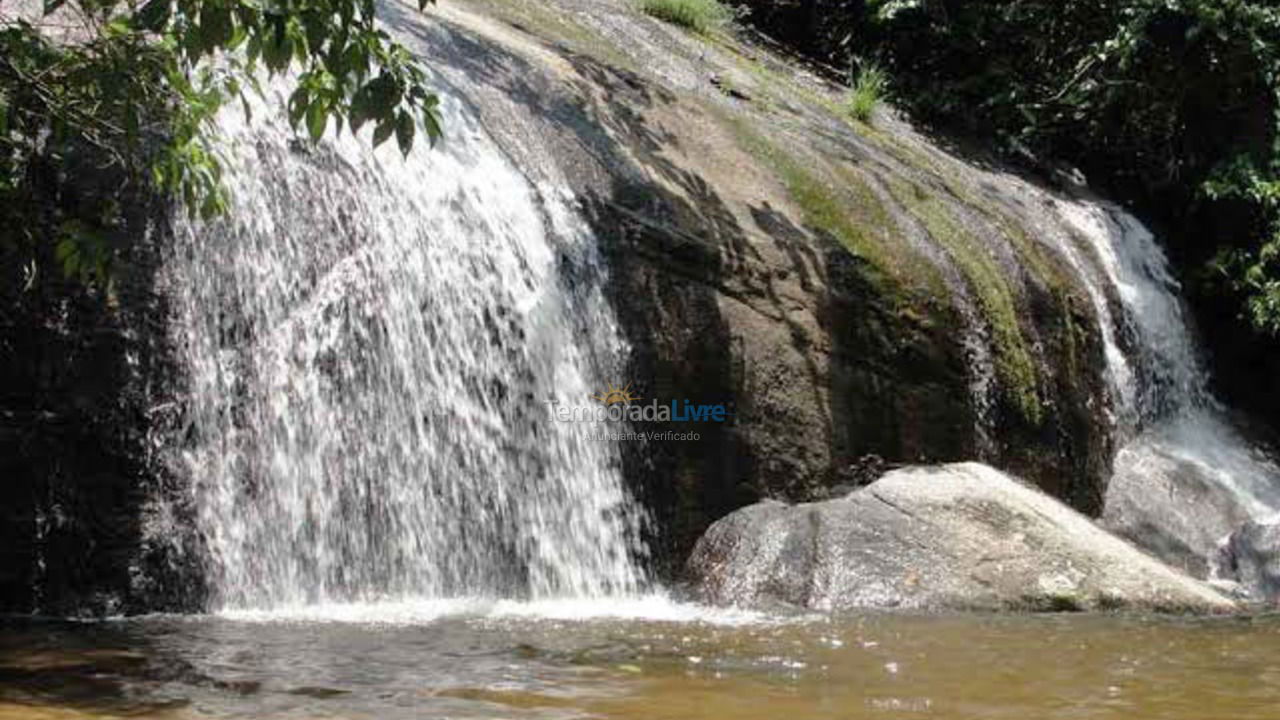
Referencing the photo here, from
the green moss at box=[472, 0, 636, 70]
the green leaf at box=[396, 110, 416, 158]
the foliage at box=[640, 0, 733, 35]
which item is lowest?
the green leaf at box=[396, 110, 416, 158]

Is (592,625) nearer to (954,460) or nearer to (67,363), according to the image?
(67,363)

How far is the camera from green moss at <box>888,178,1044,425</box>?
1023 cm

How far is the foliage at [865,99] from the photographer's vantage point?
42.8ft

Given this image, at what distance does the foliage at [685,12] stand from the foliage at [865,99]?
161cm

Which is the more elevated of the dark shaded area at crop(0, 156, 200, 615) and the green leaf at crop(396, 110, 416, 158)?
the green leaf at crop(396, 110, 416, 158)

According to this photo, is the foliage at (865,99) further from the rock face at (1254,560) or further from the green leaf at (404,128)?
the green leaf at (404,128)

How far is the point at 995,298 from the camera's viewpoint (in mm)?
10367

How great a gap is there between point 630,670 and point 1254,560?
6.77m

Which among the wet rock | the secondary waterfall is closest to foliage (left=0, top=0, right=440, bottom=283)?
the secondary waterfall

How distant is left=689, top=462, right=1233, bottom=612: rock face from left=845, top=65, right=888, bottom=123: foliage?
5.40 meters

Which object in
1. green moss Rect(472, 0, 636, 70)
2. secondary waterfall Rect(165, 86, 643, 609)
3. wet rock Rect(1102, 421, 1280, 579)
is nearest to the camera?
secondary waterfall Rect(165, 86, 643, 609)

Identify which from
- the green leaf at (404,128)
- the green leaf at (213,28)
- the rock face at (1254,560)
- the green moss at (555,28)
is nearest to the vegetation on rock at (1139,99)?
the rock face at (1254,560)

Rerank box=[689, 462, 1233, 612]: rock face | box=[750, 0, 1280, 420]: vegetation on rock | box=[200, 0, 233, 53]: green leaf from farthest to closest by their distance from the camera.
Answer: box=[750, 0, 1280, 420]: vegetation on rock
box=[689, 462, 1233, 612]: rock face
box=[200, 0, 233, 53]: green leaf

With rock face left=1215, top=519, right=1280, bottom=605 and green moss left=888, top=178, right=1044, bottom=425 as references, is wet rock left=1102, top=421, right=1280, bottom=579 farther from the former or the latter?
green moss left=888, top=178, right=1044, bottom=425
